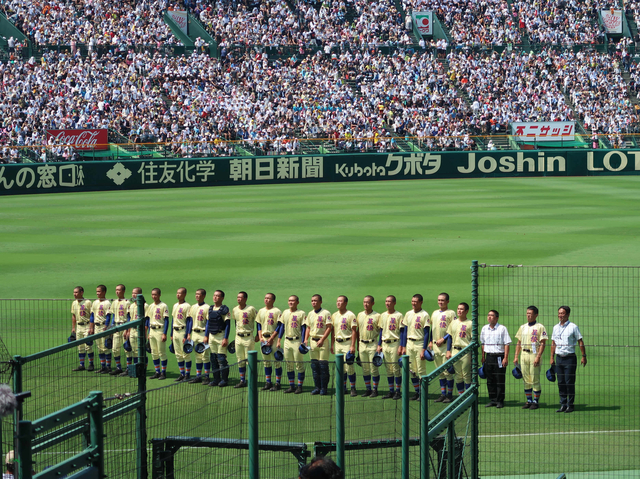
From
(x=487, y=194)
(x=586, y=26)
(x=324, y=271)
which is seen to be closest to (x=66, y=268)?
(x=324, y=271)

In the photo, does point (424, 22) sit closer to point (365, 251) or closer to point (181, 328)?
point (365, 251)

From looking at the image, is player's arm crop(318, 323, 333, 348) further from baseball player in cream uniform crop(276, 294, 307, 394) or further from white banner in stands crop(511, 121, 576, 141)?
white banner in stands crop(511, 121, 576, 141)

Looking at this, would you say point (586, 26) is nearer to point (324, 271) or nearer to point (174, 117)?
point (174, 117)

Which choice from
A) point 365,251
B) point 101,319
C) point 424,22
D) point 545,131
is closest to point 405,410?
point 101,319

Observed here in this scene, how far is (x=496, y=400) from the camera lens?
9.84 metres

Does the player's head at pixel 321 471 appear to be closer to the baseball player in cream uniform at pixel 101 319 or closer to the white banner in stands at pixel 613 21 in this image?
the baseball player in cream uniform at pixel 101 319

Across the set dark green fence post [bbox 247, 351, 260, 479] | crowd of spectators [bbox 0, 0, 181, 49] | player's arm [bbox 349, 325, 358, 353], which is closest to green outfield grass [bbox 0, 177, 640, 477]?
player's arm [bbox 349, 325, 358, 353]

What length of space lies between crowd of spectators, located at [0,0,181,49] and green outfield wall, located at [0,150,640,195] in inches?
501

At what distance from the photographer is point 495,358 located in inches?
394

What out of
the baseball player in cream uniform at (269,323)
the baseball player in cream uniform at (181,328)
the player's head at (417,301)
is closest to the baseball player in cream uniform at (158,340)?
the baseball player in cream uniform at (181,328)

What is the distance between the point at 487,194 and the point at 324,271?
16540mm

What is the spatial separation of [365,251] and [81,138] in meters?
21.6

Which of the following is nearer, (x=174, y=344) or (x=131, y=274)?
(x=174, y=344)

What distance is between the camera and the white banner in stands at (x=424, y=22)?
177 feet
